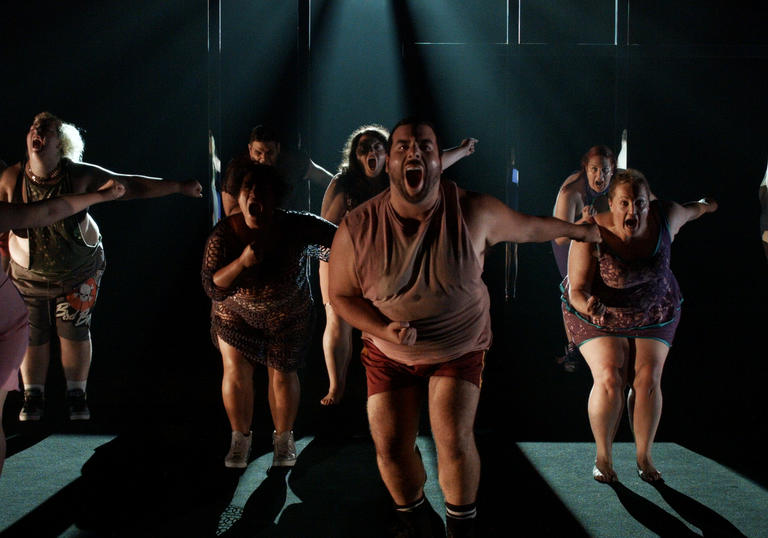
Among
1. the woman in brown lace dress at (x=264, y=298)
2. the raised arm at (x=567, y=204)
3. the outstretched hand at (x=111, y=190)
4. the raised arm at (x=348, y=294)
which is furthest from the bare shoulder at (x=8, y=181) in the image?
the raised arm at (x=567, y=204)

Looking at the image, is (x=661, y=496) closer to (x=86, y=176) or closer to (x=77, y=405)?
(x=77, y=405)

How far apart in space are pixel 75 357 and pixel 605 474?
298cm

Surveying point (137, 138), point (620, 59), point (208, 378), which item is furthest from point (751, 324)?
point (137, 138)

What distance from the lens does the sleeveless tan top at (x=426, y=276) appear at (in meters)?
2.98

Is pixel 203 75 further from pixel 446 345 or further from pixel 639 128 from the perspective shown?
pixel 446 345

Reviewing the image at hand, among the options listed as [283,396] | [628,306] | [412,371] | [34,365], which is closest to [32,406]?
[34,365]

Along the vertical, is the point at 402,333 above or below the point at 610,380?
above

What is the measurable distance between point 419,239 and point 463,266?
6.7 inches

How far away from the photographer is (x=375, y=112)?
18.1ft

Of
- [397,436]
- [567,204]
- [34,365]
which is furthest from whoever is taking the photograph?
[567,204]

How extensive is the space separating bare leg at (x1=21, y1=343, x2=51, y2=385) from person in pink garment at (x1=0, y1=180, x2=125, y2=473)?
191 cm

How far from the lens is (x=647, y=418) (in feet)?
13.1

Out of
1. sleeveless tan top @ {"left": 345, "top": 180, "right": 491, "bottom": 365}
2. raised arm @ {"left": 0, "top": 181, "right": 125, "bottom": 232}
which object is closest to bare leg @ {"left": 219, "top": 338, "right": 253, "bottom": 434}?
raised arm @ {"left": 0, "top": 181, "right": 125, "bottom": 232}

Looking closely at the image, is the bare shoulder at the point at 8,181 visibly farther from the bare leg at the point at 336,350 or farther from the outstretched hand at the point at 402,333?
the outstretched hand at the point at 402,333
